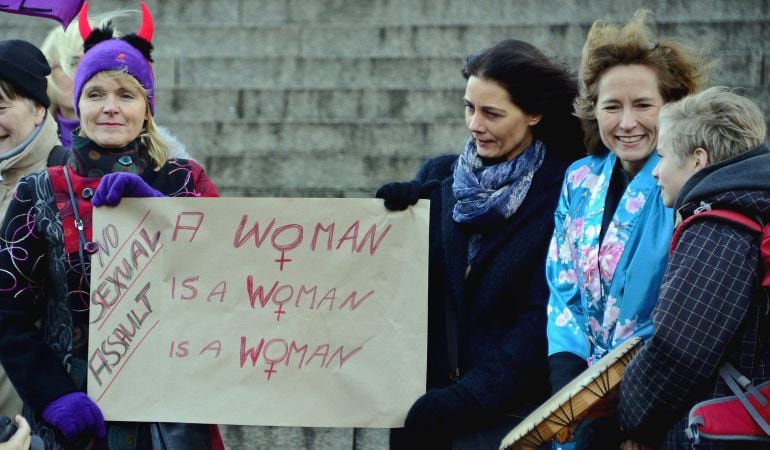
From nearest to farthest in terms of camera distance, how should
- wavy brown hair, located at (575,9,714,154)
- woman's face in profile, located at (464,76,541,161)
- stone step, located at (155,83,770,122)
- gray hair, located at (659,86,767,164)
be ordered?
1. gray hair, located at (659,86,767,164)
2. wavy brown hair, located at (575,9,714,154)
3. woman's face in profile, located at (464,76,541,161)
4. stone step, located at (155,83,770,122)

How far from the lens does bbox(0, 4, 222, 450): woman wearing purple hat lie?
3.80m

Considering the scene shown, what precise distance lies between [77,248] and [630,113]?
1708 millimetres

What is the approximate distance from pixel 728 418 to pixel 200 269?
1659 mm

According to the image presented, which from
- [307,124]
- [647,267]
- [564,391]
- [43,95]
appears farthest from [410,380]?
[307,124]

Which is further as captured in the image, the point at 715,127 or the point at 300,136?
the point at 300,136

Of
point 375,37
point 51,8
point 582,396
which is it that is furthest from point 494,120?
point 375,37

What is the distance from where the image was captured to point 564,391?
11.6 feet

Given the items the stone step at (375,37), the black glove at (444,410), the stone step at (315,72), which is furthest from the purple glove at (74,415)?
the stone step at (375,37)

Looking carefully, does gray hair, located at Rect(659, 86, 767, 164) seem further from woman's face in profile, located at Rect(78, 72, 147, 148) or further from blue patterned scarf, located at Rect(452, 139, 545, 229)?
woman's face in profile, located at Rect(78, 72, 147, 148)

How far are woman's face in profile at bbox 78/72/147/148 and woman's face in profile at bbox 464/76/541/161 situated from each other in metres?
1.07

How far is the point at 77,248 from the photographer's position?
3.92 m

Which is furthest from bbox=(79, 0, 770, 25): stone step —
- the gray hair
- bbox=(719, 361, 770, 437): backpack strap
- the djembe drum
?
bbox=(719, 361, 770, 437): backpack strap

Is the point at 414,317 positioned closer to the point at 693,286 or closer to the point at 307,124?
the point at 693,286

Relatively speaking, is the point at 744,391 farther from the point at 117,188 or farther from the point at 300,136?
the point at 300,136
